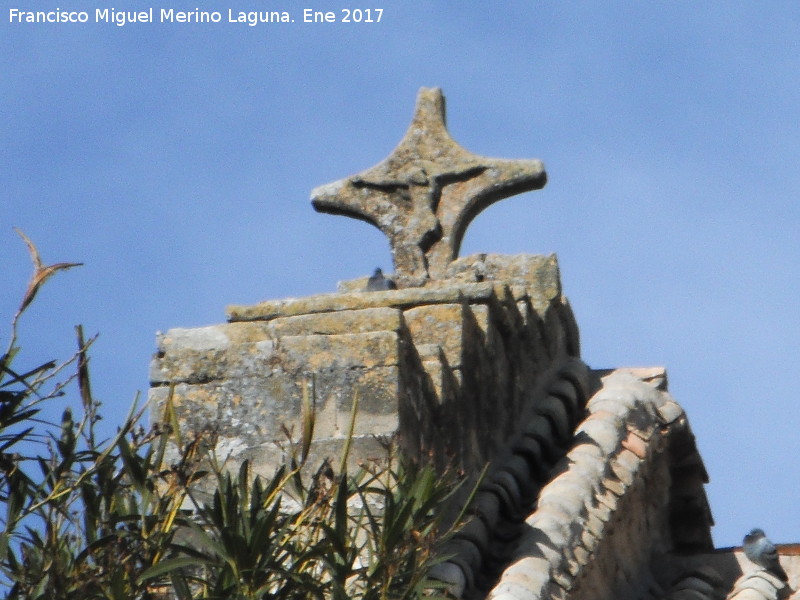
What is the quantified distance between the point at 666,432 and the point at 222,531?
8.97ft

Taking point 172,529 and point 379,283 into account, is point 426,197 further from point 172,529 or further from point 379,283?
point 172,529

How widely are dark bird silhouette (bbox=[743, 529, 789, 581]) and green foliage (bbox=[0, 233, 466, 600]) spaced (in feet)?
7.11

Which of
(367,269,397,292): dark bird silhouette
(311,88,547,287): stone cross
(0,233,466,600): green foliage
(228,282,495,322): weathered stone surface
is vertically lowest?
(0,233,466,600): green foliage

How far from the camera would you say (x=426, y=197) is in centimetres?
739

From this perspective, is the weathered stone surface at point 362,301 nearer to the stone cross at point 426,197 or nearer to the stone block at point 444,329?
the stone block at point 444,329

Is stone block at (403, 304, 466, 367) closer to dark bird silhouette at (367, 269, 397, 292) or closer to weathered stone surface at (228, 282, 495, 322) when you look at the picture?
weathered stone surface at (228, 282, 495, 322)

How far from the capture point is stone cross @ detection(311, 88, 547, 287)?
7.30 metres

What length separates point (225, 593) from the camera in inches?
181

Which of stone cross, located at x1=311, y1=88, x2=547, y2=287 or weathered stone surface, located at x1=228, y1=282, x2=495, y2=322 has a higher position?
stone cross, located at x1=311, y1=88, x2=547, y2=287

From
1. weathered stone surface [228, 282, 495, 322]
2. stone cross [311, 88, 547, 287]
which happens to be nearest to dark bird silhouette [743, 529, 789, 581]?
weathered stone surface [228, 282, 495, 322]

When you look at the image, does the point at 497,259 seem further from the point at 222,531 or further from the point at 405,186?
the point at 222,531

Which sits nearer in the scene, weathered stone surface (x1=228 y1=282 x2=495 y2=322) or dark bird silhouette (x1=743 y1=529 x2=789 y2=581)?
weathered stone surface (x1=228 y1=282 x2=495 y2=322)

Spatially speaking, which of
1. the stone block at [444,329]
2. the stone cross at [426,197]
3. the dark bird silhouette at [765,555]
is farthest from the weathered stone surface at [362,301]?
the dark bird silhouette at [765,555]

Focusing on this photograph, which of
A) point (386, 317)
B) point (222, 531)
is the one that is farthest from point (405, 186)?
point (222, 531)
